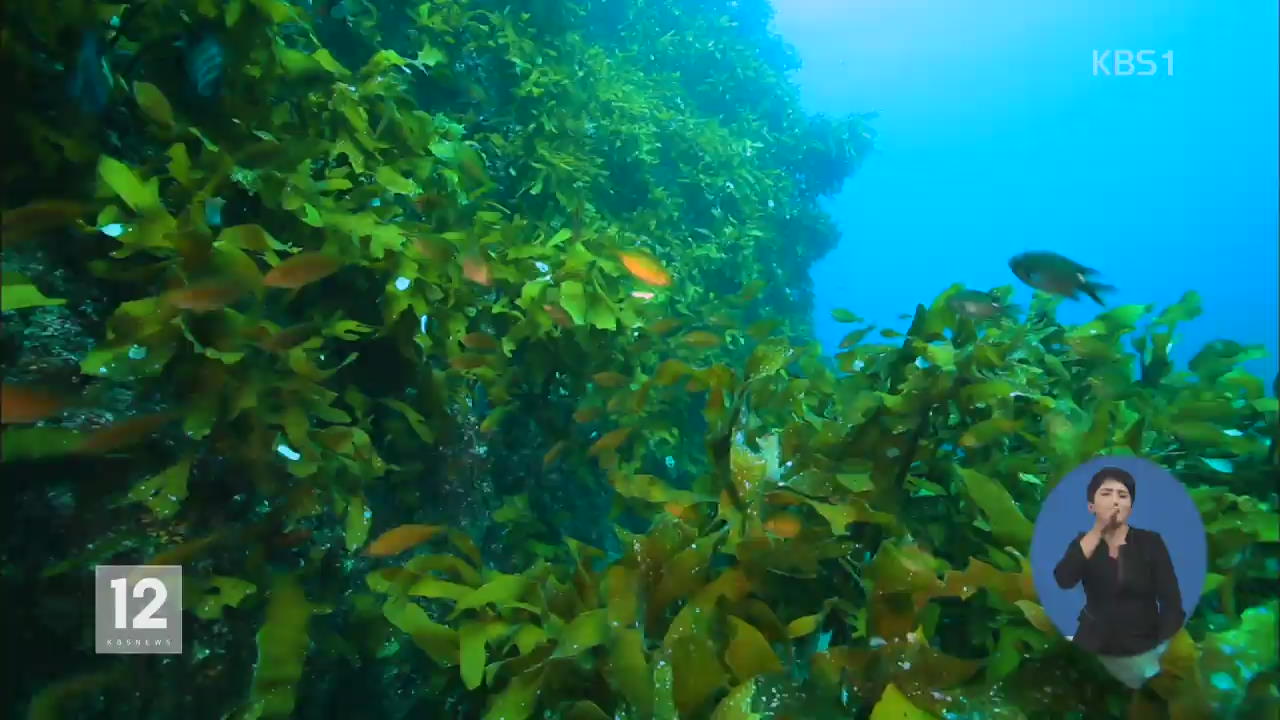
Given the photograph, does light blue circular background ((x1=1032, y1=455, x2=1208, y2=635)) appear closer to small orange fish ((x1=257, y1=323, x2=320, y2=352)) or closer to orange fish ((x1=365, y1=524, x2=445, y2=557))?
orange fish ((x1=365, y1=524, x2=445, y2=557))

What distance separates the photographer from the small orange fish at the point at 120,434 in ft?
6.82

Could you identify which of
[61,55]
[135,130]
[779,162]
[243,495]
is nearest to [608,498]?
[243,495]

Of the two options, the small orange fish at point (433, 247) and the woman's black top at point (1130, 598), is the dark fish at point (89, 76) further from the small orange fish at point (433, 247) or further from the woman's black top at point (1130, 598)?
the woman's black top at point (1130, 598)

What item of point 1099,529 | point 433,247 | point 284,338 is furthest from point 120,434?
point 1099,529

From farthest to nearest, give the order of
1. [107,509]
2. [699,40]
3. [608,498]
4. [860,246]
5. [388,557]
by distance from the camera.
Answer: [860,246] → [699,40] → [608,498] → [388,557] → [107,509]

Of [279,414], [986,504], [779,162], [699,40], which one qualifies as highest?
[699,40]

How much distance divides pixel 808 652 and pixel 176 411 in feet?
8.12

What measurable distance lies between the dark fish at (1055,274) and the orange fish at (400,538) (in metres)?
3.23

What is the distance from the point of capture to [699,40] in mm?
10562

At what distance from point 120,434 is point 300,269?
83 centimetres

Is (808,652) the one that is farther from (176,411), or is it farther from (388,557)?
(176,411)

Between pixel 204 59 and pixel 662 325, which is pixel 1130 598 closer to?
pixel 662 325
